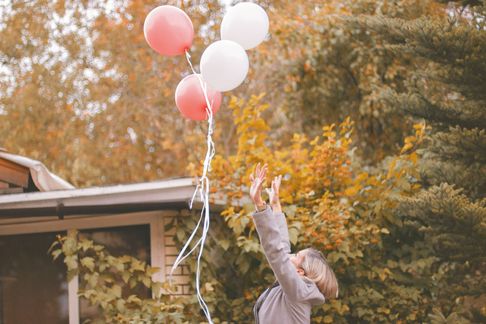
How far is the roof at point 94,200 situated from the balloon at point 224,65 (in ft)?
7.46

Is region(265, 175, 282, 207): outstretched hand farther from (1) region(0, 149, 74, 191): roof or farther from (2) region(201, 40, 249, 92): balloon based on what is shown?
(1) region(0, 149, 74, 191): roof

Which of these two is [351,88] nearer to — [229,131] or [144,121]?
[229,131]

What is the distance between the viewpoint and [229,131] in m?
16.6

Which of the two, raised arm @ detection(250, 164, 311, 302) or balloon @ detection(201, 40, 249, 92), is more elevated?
balloon @ detection(201, 40, 249, 92)

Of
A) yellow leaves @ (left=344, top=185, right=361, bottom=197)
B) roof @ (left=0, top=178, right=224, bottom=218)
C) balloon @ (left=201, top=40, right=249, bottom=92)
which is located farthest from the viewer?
yellow leaves @ (left=344, top=185, right=361, bottom=197)

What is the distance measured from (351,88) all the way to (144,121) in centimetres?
715

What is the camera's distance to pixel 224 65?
4.52 meters

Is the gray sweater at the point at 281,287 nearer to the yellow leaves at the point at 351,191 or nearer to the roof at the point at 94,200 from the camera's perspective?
the roof at the point at 94,200

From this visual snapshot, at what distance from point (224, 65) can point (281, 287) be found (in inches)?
57.4

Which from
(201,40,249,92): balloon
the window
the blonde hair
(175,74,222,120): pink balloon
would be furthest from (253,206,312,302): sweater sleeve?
the window

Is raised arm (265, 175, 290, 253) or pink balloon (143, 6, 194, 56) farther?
pink balloon (143, 6, 194, 56)

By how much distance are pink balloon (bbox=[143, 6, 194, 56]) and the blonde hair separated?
176 centimetres

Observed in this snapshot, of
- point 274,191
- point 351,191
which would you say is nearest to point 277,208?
point 274,191

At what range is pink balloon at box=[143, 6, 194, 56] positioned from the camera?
16.0ft
